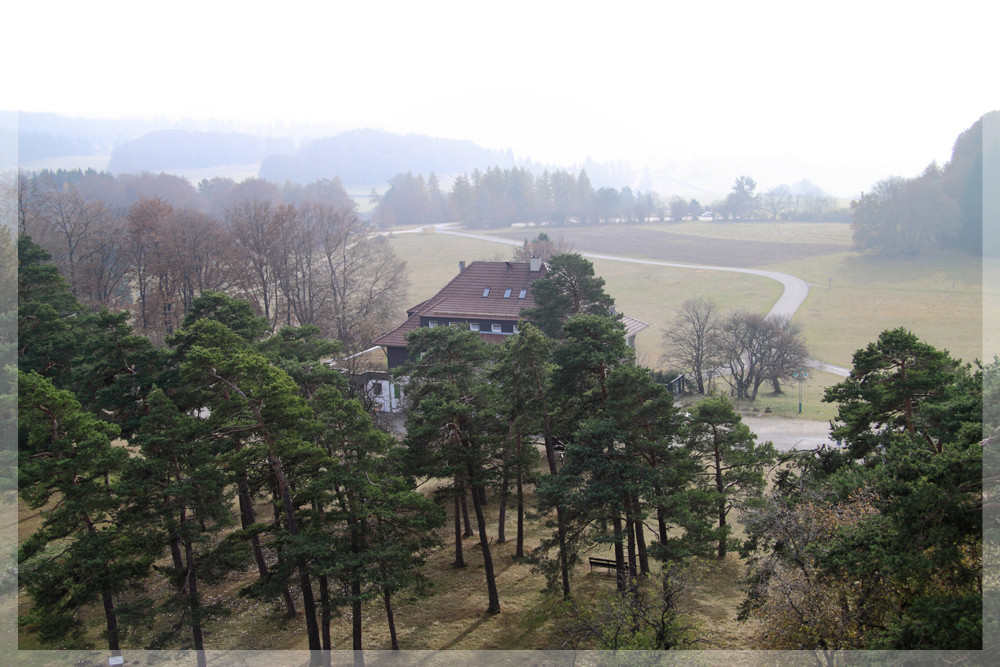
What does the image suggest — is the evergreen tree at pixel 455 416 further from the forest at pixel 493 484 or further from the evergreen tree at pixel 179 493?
the evergreen tree at pixel 179 493

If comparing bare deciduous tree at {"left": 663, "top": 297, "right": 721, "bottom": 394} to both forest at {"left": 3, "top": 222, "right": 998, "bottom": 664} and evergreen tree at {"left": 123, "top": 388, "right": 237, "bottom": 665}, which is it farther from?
evergreen tree at {"left": 123, "top": 388, "right": 237, "bottom": 665}

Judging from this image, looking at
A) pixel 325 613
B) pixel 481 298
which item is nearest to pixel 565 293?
pixel 481 298

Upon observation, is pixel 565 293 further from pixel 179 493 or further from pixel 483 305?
pixel 179 493

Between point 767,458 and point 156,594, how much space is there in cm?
1905

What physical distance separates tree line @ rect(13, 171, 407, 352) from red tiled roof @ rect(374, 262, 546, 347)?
2.81m

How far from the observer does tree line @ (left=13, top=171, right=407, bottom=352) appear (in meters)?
39.8

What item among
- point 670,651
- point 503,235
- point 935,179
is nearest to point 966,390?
point 670,651

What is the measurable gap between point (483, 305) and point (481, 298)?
29.0 inches

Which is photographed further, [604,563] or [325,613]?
[604,563]

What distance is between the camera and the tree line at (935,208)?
71.5 meters

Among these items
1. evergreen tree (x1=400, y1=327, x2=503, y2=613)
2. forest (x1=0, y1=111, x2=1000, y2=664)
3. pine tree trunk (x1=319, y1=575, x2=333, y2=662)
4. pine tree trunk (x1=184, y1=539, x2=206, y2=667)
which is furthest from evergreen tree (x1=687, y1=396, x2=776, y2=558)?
pine tree trunk (x1=184, y1=539, x2=206, y2=667)

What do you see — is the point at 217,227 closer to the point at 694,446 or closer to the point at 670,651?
the point at 694,446

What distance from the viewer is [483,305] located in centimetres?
3903

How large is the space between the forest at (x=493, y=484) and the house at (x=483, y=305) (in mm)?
17805
